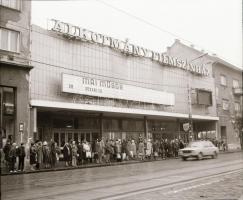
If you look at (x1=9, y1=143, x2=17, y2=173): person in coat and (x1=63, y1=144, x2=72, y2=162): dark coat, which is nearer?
(x1=9, y1=143, x2=17, y2=173): person in coat

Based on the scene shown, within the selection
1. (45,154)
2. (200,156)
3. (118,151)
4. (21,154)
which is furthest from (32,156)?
(200,156)

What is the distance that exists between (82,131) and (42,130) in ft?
13.4

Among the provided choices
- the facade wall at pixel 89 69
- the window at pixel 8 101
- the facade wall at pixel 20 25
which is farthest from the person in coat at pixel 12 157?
the facade wall at pixel 20 25

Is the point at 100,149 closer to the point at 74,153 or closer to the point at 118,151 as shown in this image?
the point at 118,151

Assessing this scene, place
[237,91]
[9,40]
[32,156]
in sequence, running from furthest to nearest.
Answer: [237,91] < [9,40] < [32,156]

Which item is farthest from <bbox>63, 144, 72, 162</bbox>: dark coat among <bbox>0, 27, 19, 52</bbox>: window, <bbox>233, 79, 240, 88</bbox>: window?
<bbox>233, 79, 240, 88</bbox>: window

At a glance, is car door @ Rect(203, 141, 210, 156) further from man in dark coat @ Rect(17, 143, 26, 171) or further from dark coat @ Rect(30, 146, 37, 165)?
man in dark coat @ Rect(17, 143, 26, 171)

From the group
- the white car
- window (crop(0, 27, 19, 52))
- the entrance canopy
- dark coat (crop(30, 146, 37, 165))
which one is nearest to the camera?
dark coat (crop(30, 146, 37, 165))

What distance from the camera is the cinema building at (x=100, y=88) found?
26719 mm

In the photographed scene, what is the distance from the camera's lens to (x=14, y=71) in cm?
2388

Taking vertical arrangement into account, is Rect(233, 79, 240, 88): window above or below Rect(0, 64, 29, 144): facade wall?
above

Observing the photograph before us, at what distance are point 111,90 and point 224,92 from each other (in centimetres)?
2452

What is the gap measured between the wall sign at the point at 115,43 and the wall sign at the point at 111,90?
3.19 metres

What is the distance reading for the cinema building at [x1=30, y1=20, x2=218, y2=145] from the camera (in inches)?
1052
